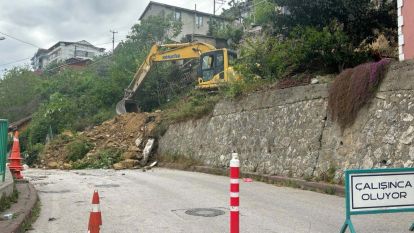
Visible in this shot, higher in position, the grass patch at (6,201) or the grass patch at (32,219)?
the grass patch at (6,201)

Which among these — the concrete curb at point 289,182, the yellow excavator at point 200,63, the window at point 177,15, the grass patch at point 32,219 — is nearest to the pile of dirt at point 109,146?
the yellow excavator at point 200,63

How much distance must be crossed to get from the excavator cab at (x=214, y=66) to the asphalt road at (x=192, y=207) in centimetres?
1085

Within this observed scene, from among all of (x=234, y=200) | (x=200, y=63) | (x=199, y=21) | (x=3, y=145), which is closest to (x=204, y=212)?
(x=234, y=200)

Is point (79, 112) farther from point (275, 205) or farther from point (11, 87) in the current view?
point (275, 205)

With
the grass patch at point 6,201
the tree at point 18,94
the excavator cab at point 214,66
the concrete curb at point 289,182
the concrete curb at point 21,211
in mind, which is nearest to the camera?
the concrete curb at point 21,211

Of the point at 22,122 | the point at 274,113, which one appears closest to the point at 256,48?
the point at 274,113

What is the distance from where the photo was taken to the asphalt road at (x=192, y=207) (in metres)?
7.51

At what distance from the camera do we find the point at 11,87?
188ft

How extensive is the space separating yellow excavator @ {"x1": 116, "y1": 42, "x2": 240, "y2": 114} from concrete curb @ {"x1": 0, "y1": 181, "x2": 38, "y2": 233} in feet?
34.8

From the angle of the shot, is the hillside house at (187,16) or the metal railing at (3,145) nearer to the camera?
the metal railing at (3,145)

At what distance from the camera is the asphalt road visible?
751 cm

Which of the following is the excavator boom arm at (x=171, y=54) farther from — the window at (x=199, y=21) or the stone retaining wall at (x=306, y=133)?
the window at (x=199, y=21)

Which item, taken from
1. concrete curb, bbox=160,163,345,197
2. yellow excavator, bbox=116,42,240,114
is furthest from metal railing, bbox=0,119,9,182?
yellow excavator, bbox=116,42,240,114

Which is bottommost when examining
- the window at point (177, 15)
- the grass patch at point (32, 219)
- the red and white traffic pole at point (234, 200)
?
the grass patch at point (32, 219)
